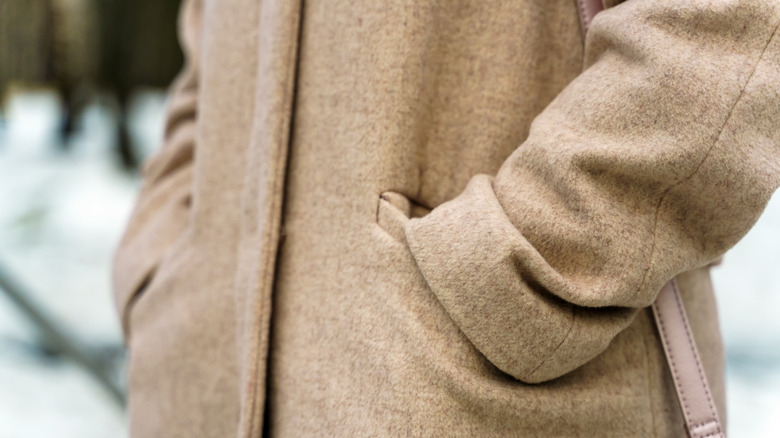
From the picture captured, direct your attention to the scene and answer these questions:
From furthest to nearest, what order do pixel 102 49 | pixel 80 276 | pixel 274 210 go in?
pixel 102 49 < pixel 80 276 < pixel 274 210

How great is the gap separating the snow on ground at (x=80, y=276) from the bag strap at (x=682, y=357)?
1.24 meters

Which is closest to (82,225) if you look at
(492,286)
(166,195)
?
(166,195)

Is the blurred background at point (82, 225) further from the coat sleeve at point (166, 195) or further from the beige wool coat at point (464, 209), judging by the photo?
the beige wool coat at point (464, 209)

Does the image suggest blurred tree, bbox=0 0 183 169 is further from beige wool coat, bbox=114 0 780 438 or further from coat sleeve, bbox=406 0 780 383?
coat sleeve, bbox=406 0 780 383

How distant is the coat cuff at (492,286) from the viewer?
50 centimetres

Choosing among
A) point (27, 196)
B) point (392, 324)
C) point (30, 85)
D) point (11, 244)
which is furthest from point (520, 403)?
point (27, 196)

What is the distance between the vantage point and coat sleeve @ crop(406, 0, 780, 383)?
1.59 ft

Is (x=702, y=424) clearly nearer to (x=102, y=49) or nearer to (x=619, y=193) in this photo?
(x=619, y=193)

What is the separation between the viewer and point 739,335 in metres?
1.89

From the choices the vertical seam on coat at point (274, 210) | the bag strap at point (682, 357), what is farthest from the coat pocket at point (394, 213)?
the bag strap at point (682, 357)

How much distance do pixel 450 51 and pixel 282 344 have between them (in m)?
0.36

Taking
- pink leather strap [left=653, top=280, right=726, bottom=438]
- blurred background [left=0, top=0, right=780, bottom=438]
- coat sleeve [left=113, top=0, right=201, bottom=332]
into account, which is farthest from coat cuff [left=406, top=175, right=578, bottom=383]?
blurred background [left=0, top=0, right=780, bottom=438]

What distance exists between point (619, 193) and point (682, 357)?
0.19 m

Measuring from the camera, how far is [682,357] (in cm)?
57
